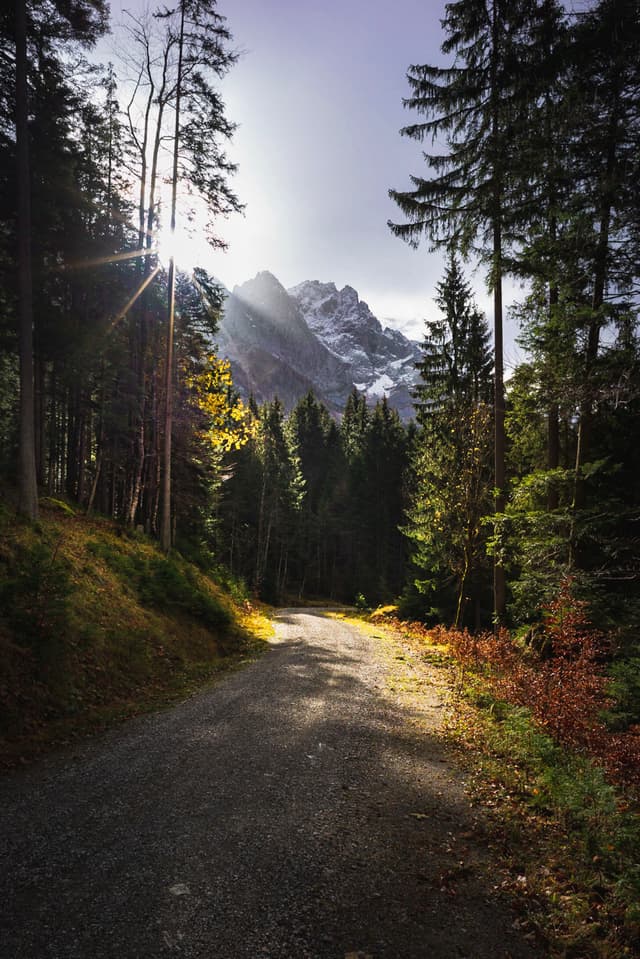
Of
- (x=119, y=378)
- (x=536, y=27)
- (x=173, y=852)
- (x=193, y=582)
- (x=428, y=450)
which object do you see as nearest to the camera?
(x=173, y=852)

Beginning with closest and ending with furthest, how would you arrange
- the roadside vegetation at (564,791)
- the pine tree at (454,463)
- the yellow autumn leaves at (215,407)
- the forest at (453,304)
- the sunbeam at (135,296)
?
the roadside vegetation at (564,791)
the forest at (453,304)
the pine tree at (454,463)
the sunbeam at (135,296)
the yellow autumn leaves at (215,407)

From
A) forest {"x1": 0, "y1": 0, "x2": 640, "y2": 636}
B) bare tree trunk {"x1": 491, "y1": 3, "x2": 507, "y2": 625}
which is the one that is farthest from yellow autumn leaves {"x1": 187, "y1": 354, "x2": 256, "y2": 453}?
bare tree trunk {"x1": 491, "y1": 3, "x2": 507, "y2": 625}

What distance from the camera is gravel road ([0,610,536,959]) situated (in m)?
2.85

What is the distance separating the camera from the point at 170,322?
15.5 m

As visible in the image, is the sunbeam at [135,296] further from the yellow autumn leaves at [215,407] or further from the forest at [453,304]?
the yellow autumn leaves at [215,407]

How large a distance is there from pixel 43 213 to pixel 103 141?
25.2ft

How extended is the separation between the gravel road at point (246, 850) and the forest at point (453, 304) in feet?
16.3

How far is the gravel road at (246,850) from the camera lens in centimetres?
285

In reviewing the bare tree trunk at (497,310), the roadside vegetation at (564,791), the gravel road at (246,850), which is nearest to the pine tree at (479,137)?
the bare tree trunk at (497,310)

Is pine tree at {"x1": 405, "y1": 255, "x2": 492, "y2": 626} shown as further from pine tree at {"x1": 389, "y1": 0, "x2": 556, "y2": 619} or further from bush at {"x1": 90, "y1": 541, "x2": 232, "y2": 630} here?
bush at {"x1": 90, "y1": 541, "x2": 232, "y2": 630}

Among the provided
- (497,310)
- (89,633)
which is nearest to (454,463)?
(497,310)

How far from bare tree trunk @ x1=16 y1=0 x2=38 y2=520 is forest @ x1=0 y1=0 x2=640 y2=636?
54mm

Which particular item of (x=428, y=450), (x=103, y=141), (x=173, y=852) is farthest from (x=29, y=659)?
(x=103, y=141)

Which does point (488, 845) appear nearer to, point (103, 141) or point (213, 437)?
point (213, 437)
